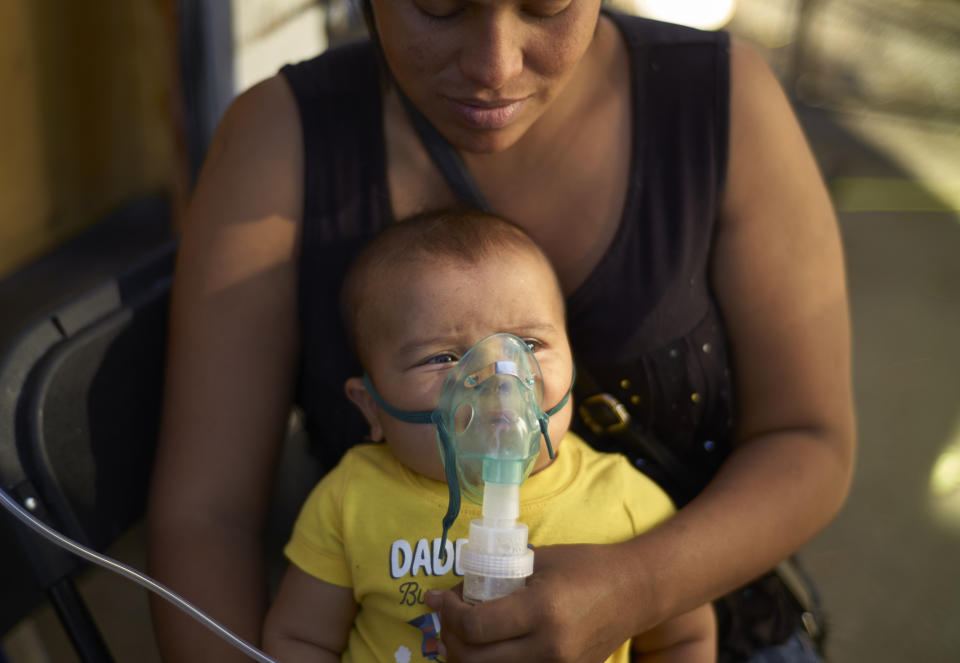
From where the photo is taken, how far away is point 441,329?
1.32 metres

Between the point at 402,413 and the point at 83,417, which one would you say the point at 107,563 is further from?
the point at 402,413

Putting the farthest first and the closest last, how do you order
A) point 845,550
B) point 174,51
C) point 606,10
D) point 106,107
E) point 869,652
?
1. point 106,107
2. point 174,51
3. point 845,550
4. point 869,652
5. point 606,10

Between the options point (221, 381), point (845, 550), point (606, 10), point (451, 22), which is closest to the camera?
point (451, 22)

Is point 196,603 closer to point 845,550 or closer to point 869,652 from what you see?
point 869,652

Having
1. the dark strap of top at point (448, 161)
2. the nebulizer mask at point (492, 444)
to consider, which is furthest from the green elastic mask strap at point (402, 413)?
the dark strap of top at point (448, 161)

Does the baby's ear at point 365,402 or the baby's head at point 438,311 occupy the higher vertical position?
the baby's head at point 438,311

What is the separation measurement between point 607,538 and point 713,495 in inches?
7.4

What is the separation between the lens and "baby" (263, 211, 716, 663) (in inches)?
51.3

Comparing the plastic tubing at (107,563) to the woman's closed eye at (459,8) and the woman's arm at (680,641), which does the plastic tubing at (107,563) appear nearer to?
the woman's arm at (680,641)

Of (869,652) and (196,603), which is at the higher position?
(196,603)

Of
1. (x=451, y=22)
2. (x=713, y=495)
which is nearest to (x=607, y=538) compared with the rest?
(x=713, y=495)

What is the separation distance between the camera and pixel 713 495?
1.41 m

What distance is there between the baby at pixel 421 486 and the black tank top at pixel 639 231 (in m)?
0.12

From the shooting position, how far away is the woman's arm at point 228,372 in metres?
1.40
